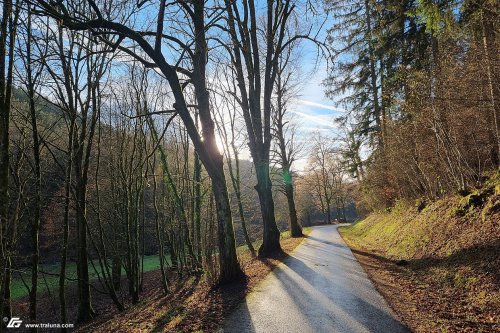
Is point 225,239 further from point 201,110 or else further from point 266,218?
point 266,218

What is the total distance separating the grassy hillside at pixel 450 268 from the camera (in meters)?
4.72

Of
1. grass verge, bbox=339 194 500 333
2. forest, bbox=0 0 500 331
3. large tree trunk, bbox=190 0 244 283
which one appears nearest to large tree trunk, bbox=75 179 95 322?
forest, bbox=0 0 500 331

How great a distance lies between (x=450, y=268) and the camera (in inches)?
257

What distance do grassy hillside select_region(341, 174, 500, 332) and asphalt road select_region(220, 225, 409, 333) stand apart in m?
0.43

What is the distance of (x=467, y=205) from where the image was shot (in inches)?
319

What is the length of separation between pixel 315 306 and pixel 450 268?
3.21m

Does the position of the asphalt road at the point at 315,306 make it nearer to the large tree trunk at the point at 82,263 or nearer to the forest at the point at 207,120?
the forest at the point at 207,120

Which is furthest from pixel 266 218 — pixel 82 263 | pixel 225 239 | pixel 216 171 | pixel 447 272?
pixel 447 272

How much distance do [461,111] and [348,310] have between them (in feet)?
21.0

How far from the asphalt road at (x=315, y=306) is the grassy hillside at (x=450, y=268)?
43 cm

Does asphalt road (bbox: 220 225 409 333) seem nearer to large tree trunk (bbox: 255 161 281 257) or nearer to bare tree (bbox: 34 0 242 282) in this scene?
bare tree (bbox: 34 0 242 282)

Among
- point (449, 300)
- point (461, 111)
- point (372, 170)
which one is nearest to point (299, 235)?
point (372, 170)

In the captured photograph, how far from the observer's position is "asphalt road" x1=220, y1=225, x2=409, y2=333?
4625mm

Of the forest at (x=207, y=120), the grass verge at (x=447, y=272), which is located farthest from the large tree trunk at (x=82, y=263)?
the grass verge at (x=447, y=272)
